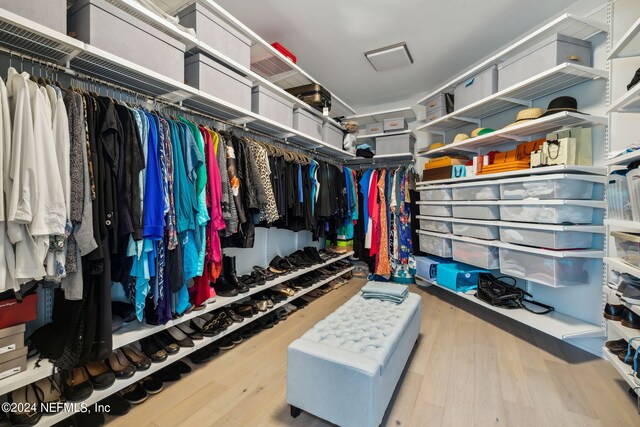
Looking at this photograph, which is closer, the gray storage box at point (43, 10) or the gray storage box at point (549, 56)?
the gray storage box at point (43, 10)

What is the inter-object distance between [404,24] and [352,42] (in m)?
0.53

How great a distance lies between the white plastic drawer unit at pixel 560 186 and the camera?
2.04 m

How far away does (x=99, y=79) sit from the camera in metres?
1.60

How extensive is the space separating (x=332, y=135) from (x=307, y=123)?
63cm

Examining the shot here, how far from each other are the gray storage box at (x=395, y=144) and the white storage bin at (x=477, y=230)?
1376 millimetres

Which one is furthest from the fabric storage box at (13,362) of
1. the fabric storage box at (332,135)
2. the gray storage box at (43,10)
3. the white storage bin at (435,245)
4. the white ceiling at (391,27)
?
the white storage bin at (435,245)

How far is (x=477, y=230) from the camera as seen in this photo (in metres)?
2.71

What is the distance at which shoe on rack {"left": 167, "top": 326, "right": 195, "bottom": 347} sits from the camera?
1829 mm

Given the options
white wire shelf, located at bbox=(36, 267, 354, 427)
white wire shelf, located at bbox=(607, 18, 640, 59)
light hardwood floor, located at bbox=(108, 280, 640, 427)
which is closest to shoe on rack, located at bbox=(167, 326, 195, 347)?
white wire shelf, located at bbox=(36, 267, 354, 427)

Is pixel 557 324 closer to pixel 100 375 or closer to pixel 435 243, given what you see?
pixel 435 243

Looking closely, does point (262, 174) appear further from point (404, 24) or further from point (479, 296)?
point (479, 296)

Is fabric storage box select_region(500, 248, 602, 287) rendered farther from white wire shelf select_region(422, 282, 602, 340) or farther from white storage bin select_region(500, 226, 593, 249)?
white wire shelf select_region(422, 282, 602, 340)

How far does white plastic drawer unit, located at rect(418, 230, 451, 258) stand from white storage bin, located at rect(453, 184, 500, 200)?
484 millimetres

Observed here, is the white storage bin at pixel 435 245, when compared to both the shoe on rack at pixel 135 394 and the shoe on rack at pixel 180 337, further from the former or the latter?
the shoe on rack at pixel 135 394
